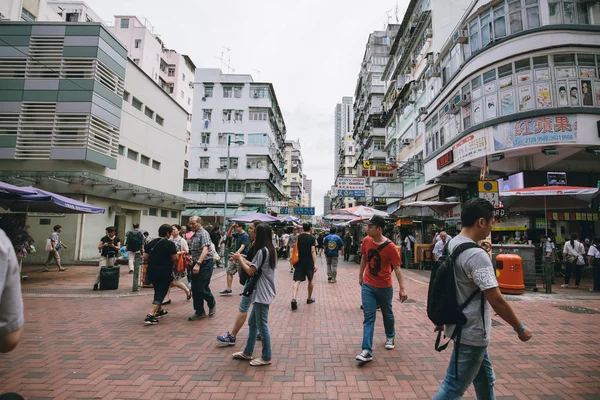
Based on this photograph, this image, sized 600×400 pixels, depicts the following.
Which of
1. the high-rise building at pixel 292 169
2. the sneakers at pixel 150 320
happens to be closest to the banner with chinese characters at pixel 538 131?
the sneakers at pixel 150 320

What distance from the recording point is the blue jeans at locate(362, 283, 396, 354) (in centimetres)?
414

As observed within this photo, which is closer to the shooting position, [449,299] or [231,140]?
[449,299]

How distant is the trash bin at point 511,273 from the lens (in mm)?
8805

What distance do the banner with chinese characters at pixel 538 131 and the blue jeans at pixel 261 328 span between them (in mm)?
13064

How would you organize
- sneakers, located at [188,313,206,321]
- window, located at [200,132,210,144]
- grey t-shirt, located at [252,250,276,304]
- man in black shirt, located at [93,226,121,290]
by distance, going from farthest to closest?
window, located at [200,132,210,144]
man in black shirt, located at [93,226,121,290]
sneakers, located at [188,313,206,321]
grey t-shirt, located at [252,250,276,304]

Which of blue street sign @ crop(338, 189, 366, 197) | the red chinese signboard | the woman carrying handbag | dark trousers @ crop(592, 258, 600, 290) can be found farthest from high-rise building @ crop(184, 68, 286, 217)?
the woman carrying handbag

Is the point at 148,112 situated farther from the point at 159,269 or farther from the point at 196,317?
the point at 196,317

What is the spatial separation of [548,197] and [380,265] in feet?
38.2

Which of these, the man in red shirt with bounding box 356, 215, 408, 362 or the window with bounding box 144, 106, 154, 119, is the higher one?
the window with bounding box 144, 106, 154, 119

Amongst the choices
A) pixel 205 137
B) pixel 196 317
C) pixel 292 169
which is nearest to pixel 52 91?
pixel 196 317

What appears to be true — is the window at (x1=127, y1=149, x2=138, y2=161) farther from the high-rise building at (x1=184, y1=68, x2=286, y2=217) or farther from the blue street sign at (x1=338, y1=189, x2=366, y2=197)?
the high-rise building at (x1=184, y1=68, x2=286, y2=217)

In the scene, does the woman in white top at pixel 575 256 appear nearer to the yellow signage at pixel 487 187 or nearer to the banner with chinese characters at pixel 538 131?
the banner with chinese characters at pixel 538 131

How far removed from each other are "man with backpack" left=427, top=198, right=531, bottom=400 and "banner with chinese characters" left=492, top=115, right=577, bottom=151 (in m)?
12.8

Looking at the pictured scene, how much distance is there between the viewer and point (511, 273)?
8898 millimetres
